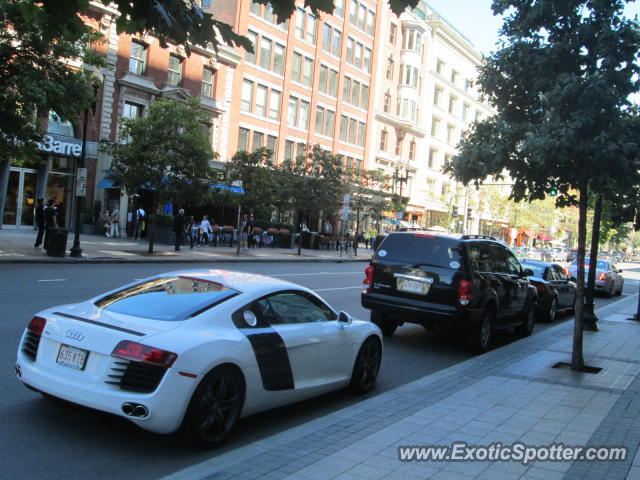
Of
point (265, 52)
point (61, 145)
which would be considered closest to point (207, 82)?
point (265, 52)

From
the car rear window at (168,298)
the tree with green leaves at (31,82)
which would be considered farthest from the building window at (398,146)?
the car rear window at (168,298)

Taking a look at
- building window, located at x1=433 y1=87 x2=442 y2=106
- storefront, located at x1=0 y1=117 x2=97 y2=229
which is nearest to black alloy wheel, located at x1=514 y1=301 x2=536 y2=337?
storefront, located at x1=0 y1=117 x2=97 y2=229

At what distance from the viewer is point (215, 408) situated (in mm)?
4945

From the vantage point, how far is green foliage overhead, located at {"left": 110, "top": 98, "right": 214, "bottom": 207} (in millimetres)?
23484

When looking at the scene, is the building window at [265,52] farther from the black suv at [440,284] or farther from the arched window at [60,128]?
the black suv at [440,284]

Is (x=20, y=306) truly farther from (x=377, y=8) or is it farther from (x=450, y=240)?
(x=377, y=8)

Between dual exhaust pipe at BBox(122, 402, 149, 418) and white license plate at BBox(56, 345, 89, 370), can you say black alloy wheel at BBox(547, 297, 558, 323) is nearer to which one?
dual exhaust pipe at BBox(122, 402, 149, 418)

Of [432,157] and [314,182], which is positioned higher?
[432,157]

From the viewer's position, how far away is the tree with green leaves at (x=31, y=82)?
17.2 meters

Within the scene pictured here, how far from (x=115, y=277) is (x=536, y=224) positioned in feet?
217

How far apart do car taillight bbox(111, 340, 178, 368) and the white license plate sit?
320mm

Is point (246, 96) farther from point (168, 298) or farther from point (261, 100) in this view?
point (168, 298)

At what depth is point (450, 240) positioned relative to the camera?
389 inches

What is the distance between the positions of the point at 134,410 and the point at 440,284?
6111 millimetres
